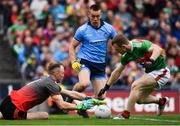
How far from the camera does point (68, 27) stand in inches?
1101

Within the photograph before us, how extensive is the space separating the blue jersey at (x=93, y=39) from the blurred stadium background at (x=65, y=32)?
602 centimetres

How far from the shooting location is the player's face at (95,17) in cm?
1891

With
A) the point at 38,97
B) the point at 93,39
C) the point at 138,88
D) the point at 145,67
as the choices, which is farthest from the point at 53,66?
the point at 93,39

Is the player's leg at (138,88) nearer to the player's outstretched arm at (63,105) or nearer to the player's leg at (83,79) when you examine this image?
the player's leg at (83,79)

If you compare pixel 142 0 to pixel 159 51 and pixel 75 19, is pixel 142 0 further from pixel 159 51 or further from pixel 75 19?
pixel 159 51

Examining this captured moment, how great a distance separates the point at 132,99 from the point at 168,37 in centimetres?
1016

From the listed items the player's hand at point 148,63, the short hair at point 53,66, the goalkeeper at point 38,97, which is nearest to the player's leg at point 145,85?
the player's hand at point 148,63

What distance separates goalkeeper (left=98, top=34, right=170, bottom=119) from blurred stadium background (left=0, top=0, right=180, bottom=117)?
22.0 ft

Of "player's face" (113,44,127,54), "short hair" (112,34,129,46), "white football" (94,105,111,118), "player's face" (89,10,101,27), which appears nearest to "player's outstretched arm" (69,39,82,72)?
"player's face" (89,10,101,27)

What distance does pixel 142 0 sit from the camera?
29906mm

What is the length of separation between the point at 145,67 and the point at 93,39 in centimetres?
157

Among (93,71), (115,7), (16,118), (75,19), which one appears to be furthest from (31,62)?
(16,118)

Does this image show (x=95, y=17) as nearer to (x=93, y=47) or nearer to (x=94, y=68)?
(x=93, y=47)

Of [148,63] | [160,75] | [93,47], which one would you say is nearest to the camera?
[148,63]
